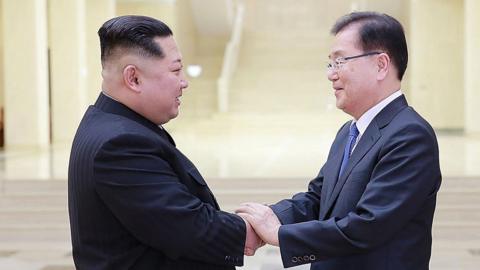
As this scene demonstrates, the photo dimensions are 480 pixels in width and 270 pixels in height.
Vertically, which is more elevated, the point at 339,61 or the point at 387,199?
the point at 339,61

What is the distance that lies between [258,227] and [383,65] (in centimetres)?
66

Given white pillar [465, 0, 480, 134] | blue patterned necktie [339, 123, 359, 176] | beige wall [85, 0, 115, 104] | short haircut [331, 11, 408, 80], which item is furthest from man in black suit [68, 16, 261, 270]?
beige wall [85, 0, 115, 104]

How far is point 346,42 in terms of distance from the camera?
8.44 ft

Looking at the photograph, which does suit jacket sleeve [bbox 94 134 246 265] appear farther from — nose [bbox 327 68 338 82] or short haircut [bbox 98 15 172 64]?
nose [bbox 327 68 338 82]

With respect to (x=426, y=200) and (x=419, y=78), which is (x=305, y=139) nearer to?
(x=419, y=78)

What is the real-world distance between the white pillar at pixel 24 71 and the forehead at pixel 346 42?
13.8m

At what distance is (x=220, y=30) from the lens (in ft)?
94.5

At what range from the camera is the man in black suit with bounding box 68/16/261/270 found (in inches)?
85.7

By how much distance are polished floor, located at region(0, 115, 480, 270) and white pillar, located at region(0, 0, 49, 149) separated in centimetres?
70

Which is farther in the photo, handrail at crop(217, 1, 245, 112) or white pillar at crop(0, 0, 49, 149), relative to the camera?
handrail at crop(217, 1, 245, 112)

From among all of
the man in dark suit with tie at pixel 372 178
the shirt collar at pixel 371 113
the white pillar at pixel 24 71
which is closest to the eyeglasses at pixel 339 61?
the man in dark suit with tie at pixel 372 178

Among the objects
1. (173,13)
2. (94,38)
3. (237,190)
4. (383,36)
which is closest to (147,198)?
(383,36)

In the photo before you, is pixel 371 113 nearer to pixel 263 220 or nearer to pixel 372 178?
pixel 372 178

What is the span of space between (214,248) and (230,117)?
66.4ft
